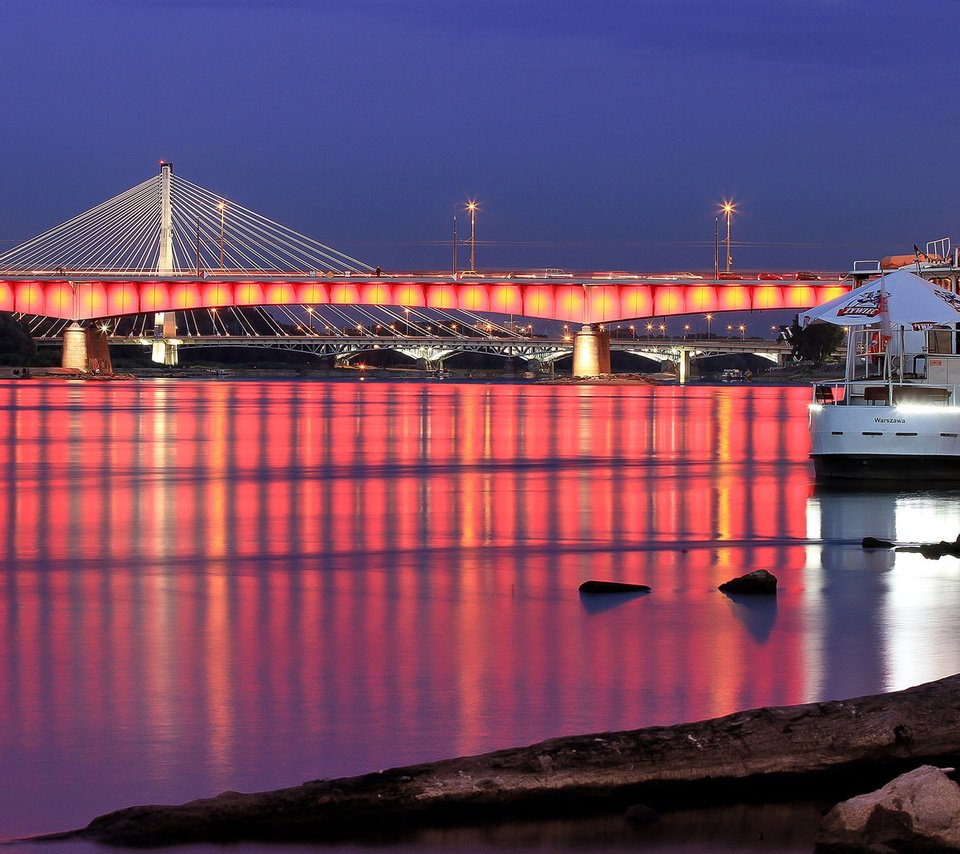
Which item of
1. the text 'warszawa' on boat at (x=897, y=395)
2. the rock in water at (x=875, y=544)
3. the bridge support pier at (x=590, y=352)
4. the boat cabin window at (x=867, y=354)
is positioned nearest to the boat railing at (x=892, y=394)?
the text 'warszawa' on boat at (x=897, y=395)

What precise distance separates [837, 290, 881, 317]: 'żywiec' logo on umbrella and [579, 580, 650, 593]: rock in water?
1871 centimetres

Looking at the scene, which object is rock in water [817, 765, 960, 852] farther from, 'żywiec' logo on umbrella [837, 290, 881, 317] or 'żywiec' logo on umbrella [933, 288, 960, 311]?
'żywiec' logo on umbrella [837, 290, 881, 317]

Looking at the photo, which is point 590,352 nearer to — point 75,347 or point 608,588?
point 75,347

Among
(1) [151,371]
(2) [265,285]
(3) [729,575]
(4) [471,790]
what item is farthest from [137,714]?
(1) [151,371]

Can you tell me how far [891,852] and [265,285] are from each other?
13204cm

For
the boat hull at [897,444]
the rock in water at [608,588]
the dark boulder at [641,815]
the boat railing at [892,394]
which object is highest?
the boat railing at [892,394]

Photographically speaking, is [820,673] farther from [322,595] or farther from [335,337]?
[335,337]

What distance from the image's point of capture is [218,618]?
A: 13562 millimetres

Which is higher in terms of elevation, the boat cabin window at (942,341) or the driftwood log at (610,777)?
the boat cabin window at (942,341)

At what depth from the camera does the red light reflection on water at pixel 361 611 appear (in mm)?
9320

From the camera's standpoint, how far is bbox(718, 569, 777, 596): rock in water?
15.2m

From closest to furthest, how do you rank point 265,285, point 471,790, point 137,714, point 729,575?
point 471,790 < point 137,714 < point 729,575 < point 265,285

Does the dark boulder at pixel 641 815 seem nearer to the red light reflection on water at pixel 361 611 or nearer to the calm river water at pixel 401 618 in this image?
the calm river water at pixel 401 618

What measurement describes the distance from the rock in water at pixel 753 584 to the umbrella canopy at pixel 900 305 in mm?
17282
